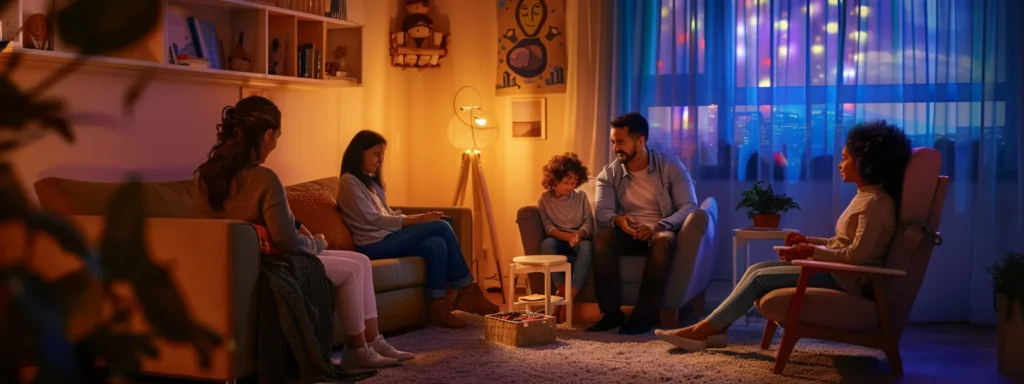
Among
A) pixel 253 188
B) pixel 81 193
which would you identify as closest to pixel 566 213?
pixel 253 188

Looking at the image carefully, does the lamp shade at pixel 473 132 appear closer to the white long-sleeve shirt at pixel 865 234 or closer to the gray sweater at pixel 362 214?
the gray sweater at pixel 362 214

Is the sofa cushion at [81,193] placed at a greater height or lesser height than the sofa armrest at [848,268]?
greater

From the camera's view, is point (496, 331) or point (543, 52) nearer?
point (496, 331)

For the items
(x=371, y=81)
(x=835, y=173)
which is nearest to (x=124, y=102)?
(x=835, y=173)

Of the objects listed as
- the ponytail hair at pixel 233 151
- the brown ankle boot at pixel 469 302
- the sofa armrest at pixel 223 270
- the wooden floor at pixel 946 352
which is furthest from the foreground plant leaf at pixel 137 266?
the brown ankle boot at pixel 469 302

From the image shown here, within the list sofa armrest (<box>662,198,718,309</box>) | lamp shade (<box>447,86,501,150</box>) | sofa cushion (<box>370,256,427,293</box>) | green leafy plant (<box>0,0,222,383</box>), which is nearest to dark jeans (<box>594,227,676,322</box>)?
sofa armrest (<box>662,198,718,309</box>)

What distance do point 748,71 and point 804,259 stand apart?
1822mm

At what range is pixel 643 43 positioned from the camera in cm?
572

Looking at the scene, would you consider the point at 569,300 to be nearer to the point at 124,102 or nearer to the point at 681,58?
the point at 681,58

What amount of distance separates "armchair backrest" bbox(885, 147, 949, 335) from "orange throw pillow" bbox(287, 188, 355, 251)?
2260 millimetres

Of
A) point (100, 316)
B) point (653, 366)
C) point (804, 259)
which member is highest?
point (100, 316)

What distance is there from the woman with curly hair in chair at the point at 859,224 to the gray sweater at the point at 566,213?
48.7 inches

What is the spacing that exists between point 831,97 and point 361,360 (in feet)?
9.26

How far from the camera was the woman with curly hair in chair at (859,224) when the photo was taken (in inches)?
145
